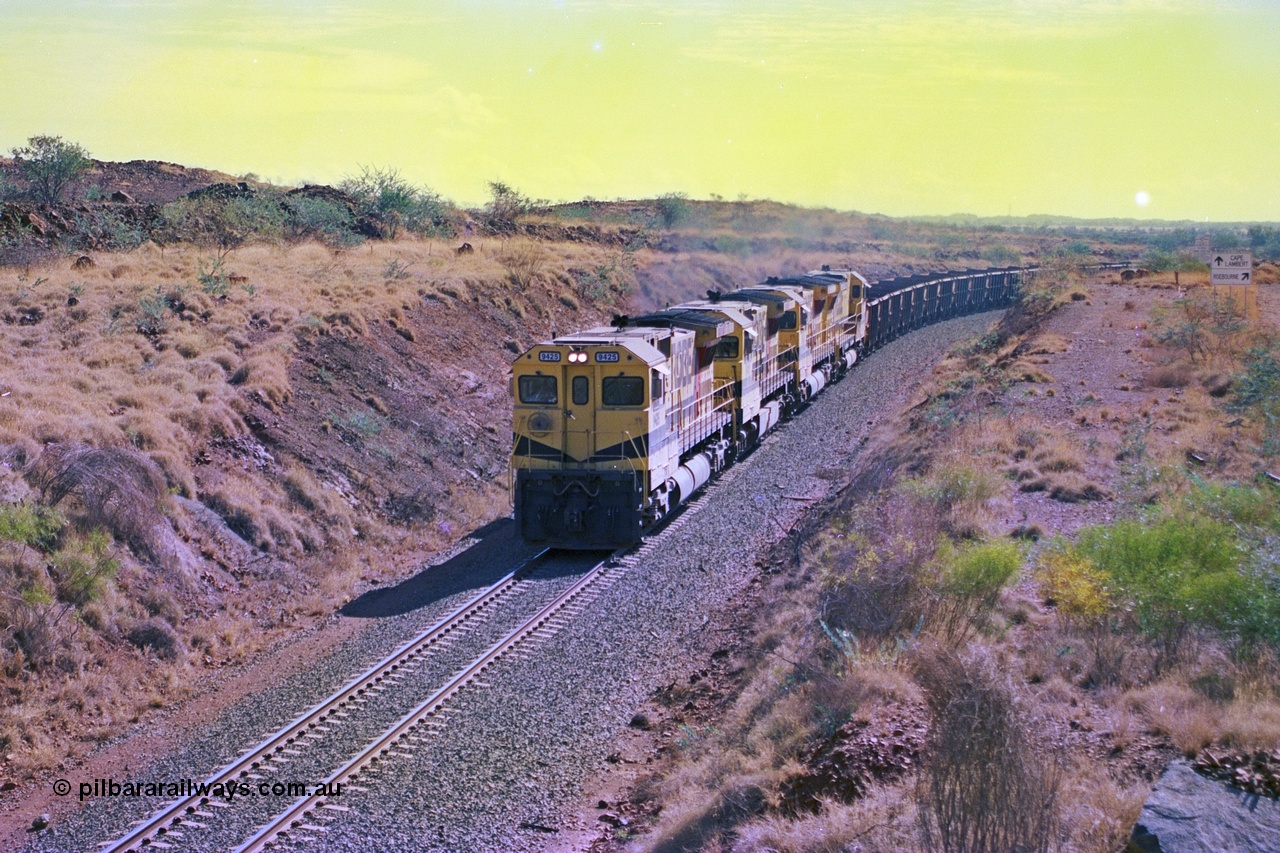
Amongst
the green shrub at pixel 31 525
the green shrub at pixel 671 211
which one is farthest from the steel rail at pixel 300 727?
the green shrub at pixel 671 211

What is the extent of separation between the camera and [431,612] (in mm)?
15820

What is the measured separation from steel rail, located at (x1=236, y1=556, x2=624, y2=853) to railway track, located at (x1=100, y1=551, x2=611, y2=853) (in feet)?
0.04

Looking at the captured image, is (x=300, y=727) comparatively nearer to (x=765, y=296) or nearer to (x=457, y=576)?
(x=457, y=576)

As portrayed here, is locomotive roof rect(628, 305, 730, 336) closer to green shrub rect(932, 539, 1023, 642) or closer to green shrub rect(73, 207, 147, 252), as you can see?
green shrub rect(932, 539, 1023, 642)

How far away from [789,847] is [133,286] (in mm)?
24664

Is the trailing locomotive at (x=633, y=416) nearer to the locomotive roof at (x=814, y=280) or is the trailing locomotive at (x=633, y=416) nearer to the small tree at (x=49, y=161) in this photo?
the locomotive roof at (x=814, y=280)

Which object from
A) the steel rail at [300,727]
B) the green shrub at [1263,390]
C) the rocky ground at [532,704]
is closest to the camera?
the steel rail at [300,727]

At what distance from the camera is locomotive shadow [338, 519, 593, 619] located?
54.3 ft

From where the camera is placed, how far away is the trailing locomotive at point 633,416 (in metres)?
19.0

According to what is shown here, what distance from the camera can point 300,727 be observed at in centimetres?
1163

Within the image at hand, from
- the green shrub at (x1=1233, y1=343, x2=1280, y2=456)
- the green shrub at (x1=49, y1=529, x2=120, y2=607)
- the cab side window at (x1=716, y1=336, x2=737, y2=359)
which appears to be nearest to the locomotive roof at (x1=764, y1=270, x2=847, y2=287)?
the cab side window at (x1=716, y1=336, x2=737, y2=359)

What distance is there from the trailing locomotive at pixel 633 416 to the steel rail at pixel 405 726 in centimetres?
195

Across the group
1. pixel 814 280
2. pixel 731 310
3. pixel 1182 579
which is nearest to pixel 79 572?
pixel 1182 579

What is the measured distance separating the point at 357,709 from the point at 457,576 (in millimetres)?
5843
